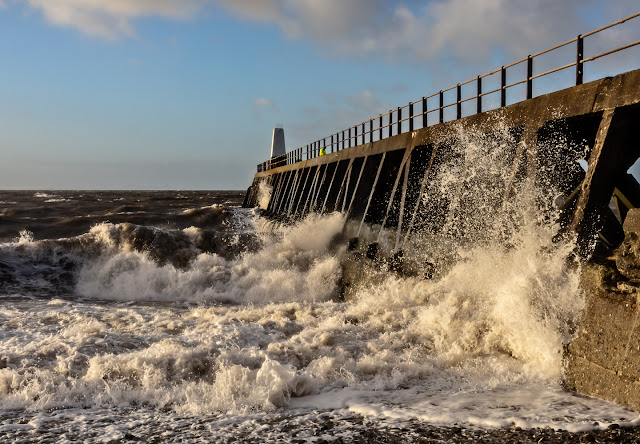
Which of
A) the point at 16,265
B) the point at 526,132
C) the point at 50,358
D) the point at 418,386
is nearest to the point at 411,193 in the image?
the point at 526,132

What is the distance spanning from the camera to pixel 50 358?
23.1 feet

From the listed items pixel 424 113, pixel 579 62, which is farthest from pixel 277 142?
pixel 579 62

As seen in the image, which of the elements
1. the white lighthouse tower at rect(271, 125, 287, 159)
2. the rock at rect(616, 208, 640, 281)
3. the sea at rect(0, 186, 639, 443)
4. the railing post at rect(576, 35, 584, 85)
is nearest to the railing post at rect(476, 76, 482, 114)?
the railing post at rect(576, 35, 584, 85)

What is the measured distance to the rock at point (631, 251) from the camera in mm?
5344

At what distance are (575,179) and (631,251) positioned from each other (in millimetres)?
2951

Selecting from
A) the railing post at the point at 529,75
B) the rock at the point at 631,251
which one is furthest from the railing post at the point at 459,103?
the rock at the point at 631,251

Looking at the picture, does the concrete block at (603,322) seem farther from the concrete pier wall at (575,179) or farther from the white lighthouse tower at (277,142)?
the white lighthouse tower at (277,142)

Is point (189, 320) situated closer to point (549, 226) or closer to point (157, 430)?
point (157, 430)

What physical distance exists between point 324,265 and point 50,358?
8530 mm

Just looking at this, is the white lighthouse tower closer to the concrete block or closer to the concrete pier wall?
A: the concrete pier wall

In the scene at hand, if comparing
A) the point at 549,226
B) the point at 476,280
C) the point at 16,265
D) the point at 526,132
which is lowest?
the point at 16,265

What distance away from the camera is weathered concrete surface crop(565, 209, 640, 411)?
521 cm

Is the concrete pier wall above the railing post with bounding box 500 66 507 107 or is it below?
below

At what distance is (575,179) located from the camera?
26.6 feet
